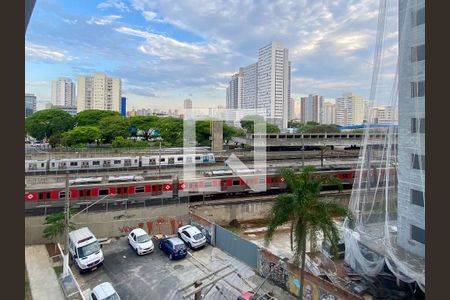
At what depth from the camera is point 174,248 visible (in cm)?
1038

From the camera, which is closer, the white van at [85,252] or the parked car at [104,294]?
the parked car at [104,294]

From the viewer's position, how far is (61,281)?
861cm

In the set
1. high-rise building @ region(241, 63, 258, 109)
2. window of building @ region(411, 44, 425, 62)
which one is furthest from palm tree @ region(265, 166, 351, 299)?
high-rise building @ region(241, 63, 258, 109)

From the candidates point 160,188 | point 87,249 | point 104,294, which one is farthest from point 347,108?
point 104,294

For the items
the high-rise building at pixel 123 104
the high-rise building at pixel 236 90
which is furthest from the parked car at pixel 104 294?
the high-rise building at pixel 123 104

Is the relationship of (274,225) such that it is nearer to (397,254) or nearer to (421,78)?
(397,254)

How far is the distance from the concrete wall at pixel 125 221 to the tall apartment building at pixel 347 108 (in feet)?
207

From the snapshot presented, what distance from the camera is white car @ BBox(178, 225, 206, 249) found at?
11107mm

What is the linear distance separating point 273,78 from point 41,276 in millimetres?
42675

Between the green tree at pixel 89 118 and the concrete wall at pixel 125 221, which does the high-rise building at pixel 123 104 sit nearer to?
the green tree at pixel 89 118

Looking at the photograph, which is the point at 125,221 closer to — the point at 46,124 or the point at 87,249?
the point at 87,249

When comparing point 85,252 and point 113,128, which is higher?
point 113,128

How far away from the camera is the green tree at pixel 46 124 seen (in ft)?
117

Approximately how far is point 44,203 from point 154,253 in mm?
6052
